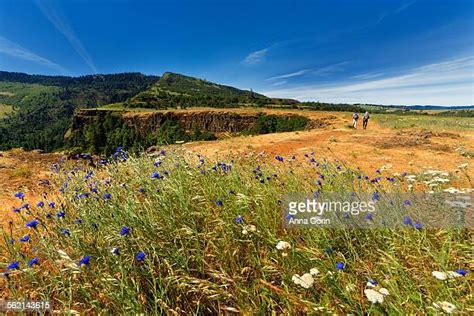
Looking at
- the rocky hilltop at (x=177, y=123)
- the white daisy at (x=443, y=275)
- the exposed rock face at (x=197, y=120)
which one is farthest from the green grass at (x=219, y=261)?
the exposed rock face at (x=197, y=120)

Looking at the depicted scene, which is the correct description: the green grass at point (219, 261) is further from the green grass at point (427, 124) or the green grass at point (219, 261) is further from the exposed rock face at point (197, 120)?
the exposed rock face at point (197, 120)

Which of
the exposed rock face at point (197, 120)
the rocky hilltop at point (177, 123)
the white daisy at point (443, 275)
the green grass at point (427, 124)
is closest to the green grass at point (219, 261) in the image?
the white daisy at point (443, 275)

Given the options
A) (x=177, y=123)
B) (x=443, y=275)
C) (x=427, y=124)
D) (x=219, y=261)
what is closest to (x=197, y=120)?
(x=177, y=123)

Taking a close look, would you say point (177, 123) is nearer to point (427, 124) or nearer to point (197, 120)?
point (197, 120)

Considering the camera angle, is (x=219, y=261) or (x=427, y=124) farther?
(x=427, y=124)

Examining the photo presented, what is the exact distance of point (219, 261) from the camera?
2.26 metres

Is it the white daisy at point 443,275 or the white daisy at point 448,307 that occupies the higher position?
the white daisy at point 443,275

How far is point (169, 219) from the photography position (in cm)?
248

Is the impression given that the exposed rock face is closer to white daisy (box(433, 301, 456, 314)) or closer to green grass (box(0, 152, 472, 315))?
green grass (box(0, 152, 472, 315))

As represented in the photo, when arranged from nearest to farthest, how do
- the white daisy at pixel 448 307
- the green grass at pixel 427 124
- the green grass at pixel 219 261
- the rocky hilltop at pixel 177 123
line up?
the white daisy at pixel 448 307, the green grass at pixel 219 261, the green grass at pixel 427 124, the rocky hilltop at pixel 177 123

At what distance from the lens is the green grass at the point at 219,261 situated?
5.49ft

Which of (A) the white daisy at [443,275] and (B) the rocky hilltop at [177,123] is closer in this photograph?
(A) the white daisy at [443,275]

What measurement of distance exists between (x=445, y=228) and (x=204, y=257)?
2268 mm

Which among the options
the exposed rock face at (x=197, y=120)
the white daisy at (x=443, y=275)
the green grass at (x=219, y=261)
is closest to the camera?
the white daisy at (x=443, y=275)
